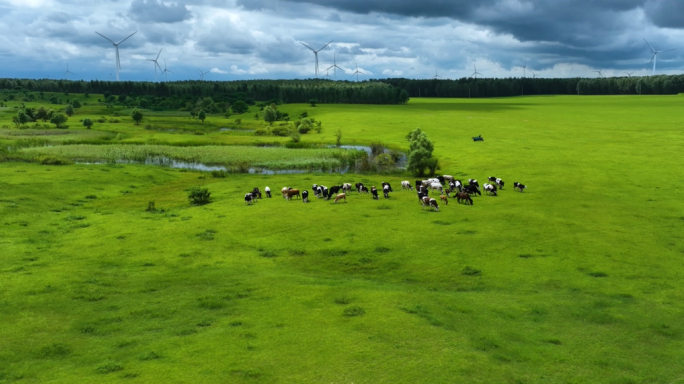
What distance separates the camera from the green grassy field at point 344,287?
670 inches

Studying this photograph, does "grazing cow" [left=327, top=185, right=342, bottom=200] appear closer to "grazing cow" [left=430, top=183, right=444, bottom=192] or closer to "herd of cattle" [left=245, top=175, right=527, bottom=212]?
"herd of cattle" [left=245, top=175, right=527, bottom=212]

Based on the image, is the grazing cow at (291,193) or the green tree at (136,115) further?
the green tree at (136,115)

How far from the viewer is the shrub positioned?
20516 mm

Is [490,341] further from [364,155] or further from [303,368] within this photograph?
[364,155]

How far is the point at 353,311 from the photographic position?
20.7m

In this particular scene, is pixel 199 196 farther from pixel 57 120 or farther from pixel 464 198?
pixel 57 120

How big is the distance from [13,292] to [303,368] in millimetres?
14423

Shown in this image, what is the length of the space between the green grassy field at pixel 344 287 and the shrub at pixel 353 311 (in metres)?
0.07

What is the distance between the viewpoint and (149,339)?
18.5 m

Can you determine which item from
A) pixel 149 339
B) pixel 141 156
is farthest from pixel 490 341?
pixel 141 156

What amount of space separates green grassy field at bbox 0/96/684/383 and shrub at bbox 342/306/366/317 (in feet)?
0.22

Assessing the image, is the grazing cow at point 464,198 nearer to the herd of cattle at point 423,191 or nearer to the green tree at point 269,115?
the herd of cattle at point 423,191

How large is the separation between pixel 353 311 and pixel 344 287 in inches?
125

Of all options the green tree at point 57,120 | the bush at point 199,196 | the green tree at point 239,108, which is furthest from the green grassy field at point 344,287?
the green tree at point 239,108
